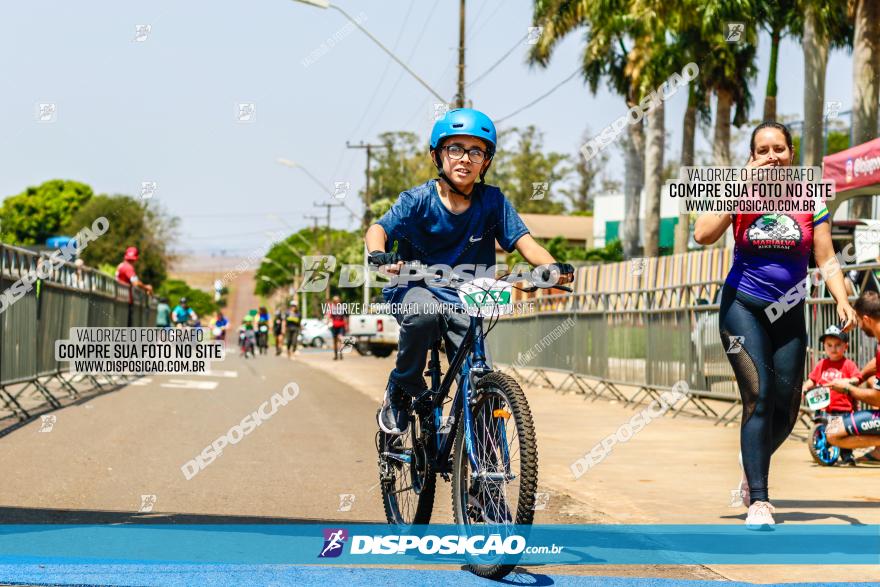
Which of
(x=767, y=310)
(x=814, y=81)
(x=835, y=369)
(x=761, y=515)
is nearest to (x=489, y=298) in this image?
(x=767, y=310)

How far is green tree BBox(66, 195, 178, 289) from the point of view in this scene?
295ft

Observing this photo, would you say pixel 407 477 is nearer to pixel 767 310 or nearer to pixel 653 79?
pixel 767 310

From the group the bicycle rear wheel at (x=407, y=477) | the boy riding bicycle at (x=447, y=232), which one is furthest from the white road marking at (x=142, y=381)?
the boy riding bicycle at (x=447, y=232)

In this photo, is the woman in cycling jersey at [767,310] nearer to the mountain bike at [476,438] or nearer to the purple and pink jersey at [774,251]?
the purple and pink jersey at [774,251]

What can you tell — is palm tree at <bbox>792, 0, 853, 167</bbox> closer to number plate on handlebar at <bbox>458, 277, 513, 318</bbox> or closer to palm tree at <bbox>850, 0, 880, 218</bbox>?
palm tree at <bbox>850, 0, 880, 218</bbox>

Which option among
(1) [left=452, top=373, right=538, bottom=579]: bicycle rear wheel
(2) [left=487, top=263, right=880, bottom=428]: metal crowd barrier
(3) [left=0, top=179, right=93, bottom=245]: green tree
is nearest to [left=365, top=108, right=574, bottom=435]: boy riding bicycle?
(1) [left=452, top=373, right=538, bottom=579]: bicycle rear wheel

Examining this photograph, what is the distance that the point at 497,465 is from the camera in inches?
197

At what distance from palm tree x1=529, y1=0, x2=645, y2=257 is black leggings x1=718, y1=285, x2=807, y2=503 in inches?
1071

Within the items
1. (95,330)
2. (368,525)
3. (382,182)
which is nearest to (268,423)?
(95,330)

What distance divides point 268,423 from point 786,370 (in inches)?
310

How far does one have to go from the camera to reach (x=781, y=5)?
32.1 metres

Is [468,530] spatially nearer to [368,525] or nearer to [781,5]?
[368,525]

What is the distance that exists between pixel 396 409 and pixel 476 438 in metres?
0.75

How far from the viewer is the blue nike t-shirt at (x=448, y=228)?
5.53 metres
